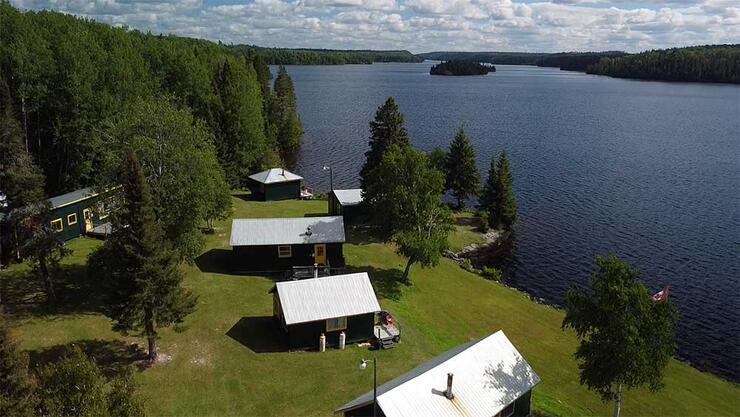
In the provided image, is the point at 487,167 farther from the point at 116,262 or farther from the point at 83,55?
the point at 116,262

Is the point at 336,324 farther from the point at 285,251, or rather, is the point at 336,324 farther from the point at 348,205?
the point at 348,205

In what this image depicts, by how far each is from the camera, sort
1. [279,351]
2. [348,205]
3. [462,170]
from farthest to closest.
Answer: [462,170]
[348,205]
[279,351]

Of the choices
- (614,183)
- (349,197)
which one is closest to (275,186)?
(349,197)

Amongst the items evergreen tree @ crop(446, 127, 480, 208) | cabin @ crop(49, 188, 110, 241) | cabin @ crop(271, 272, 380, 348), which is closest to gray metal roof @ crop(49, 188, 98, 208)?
cabin @ crop(49, 188, 110, 241)

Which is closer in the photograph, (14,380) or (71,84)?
(14,380)

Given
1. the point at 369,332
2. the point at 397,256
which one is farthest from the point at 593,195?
the point at 369,332

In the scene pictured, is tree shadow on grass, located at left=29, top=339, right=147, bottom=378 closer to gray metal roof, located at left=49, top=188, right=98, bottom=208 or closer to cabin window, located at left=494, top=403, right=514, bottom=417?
gray metal roof, located at left=49, top=188, right=98, bottom=208

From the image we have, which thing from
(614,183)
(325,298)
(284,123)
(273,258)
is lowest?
(614,183)

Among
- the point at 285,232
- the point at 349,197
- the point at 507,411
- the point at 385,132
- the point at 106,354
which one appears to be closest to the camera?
the point at 507,411
